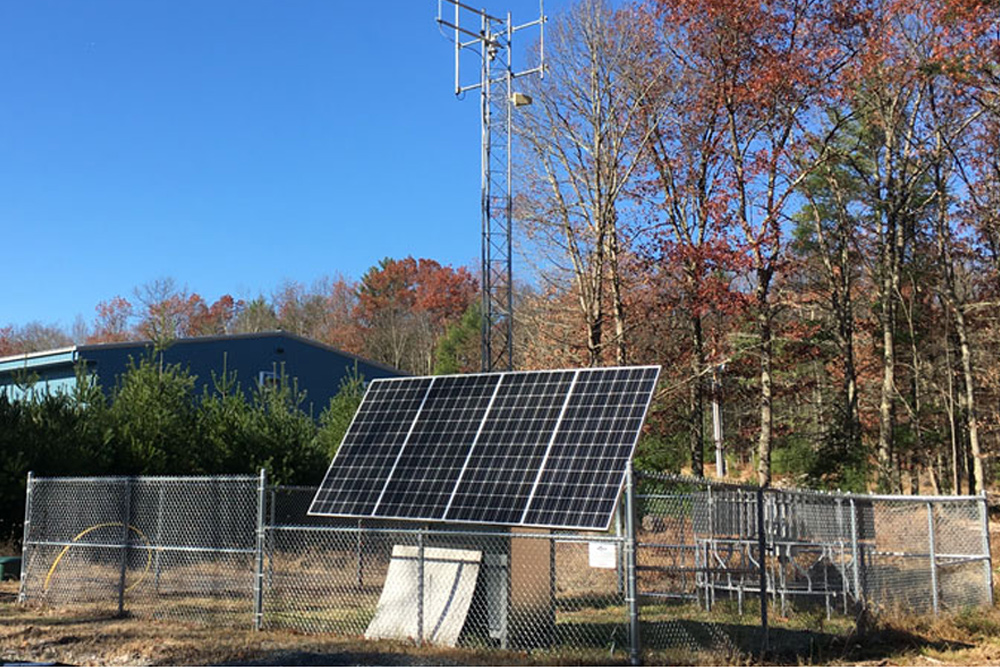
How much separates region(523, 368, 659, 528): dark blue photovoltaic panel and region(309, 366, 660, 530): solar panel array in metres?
0.01

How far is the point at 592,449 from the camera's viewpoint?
973 cm

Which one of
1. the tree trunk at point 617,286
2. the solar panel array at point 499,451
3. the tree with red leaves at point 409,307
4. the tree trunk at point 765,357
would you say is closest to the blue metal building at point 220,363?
the tree trunk at point 617,286

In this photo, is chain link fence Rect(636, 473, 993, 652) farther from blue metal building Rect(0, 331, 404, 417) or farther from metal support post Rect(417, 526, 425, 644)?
blue metal building Rect(0, 331, 404, 417)

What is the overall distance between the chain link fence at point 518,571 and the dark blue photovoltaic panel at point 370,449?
0.55 metres

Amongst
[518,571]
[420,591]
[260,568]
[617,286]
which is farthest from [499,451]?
[617,286]

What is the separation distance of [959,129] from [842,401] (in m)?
11.2

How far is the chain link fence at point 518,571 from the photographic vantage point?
1002cm

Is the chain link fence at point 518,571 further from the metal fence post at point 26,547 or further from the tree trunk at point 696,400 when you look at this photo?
the tree trunk at point 696,400

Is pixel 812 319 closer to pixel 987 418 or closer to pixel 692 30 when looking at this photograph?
pixel 987 418

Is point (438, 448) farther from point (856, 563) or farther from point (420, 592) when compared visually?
point (856, 563)

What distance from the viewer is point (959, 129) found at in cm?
2631

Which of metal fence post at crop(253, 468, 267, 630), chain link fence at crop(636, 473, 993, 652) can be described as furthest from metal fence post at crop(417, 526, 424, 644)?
chain link fence at crop(636, 473, 993, 652)

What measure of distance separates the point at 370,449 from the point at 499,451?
213cm

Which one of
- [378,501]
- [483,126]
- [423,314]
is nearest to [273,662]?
[378,501]
